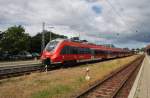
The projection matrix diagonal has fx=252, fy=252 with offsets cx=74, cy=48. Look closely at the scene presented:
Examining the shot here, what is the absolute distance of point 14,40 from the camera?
65.9m

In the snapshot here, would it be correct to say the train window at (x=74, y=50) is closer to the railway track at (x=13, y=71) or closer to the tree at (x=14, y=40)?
the railway track at (x=13, y=71)

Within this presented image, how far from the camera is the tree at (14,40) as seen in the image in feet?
215

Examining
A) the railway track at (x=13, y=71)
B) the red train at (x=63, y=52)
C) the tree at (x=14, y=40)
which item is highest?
the tree at (x=14, y=40)

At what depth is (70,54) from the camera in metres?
30.3

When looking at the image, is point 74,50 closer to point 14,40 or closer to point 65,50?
point 65,50

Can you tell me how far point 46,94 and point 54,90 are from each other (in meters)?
1.15

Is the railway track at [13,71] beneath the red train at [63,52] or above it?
beneath

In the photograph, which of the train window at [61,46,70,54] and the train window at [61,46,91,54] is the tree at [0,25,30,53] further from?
the train window at [61,46,70,54]

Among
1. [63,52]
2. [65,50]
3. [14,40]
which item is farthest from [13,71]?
[14,40]

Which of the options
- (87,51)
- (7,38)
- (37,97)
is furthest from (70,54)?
(7,38)

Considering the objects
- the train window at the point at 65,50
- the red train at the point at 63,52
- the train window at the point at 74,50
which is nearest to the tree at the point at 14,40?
the train window at the point at 74,50

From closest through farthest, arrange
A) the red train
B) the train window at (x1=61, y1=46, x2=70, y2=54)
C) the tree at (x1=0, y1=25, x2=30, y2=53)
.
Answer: the red train, the train window at (x1=61, y1=46, x2=70, y2=54), the tree at (x1=0, y1=25, x2=30, y2=53)

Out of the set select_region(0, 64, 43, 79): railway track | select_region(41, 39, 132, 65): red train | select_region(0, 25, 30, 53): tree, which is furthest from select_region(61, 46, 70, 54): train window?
select_region(0, 25, 30, 53): tree

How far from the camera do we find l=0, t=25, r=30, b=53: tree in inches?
2579
